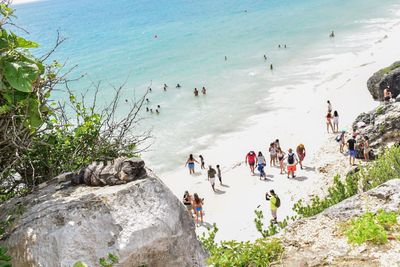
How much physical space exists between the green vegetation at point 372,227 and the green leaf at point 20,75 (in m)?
4.86

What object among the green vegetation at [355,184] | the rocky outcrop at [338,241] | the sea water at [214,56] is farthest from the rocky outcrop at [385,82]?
the rocky outcrop at [338,241]

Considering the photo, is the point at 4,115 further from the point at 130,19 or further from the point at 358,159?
the point at 130,19

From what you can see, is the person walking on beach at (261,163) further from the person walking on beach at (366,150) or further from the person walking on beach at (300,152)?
the person walking on beach at (366,150)

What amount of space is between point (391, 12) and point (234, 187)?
161ft

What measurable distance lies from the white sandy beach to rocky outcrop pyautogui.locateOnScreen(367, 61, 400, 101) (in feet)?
2.35

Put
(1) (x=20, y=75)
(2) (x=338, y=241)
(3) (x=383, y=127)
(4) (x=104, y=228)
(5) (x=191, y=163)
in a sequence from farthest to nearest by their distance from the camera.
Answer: (5) (x=191, y=163) < (3) (x=383, y=127) < (2) (x=338, y=241) < (4) (x=104, y=228) < (1) (x=20, y=75)

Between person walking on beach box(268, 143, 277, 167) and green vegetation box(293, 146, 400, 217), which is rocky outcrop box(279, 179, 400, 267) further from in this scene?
person walking on beach box(268, 143, 277, 167)

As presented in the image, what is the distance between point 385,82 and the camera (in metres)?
24.7

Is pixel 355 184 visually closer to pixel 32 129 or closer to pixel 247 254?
pixel 247 254

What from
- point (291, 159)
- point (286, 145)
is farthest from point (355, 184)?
point (286, 145)

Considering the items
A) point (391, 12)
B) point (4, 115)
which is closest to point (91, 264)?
point (4, 115)

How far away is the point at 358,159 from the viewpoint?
18406 millimetres

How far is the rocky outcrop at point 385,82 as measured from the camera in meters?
24.2

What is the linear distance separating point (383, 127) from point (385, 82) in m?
7.52
